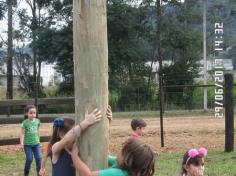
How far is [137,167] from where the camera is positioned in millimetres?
2947

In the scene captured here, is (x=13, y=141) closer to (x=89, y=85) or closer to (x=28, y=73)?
(x=89, y=85)

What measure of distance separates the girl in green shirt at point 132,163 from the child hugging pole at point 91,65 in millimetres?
84

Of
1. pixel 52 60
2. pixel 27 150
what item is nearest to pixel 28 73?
pixel 52 60

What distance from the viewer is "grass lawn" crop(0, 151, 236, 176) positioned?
875 centimetres

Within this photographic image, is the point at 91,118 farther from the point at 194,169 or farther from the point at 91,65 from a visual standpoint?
the point at 194,169

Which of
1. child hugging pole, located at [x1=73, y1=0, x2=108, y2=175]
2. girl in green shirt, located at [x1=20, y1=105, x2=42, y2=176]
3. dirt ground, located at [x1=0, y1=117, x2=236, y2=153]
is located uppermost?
child hugging pole, located at [x1=73, y1=0, x2=108, y2=175]

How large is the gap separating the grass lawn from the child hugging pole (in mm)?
5560

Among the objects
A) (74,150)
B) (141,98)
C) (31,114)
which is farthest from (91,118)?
(141,98)

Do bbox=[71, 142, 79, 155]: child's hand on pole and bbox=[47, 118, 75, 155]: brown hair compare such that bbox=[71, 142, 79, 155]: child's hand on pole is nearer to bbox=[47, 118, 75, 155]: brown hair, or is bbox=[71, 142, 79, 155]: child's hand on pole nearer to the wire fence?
bbox=[47, 118, 75, 155]: brown hair

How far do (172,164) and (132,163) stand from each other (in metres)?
6.85

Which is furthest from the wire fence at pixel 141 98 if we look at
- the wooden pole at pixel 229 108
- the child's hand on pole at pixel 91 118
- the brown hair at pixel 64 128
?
the child's hand on pole at pixel 91 118

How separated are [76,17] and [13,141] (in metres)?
9.75

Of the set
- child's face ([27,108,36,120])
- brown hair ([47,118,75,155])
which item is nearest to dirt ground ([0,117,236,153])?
child's face ([27,108,36,120])

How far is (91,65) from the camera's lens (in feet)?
9.82
